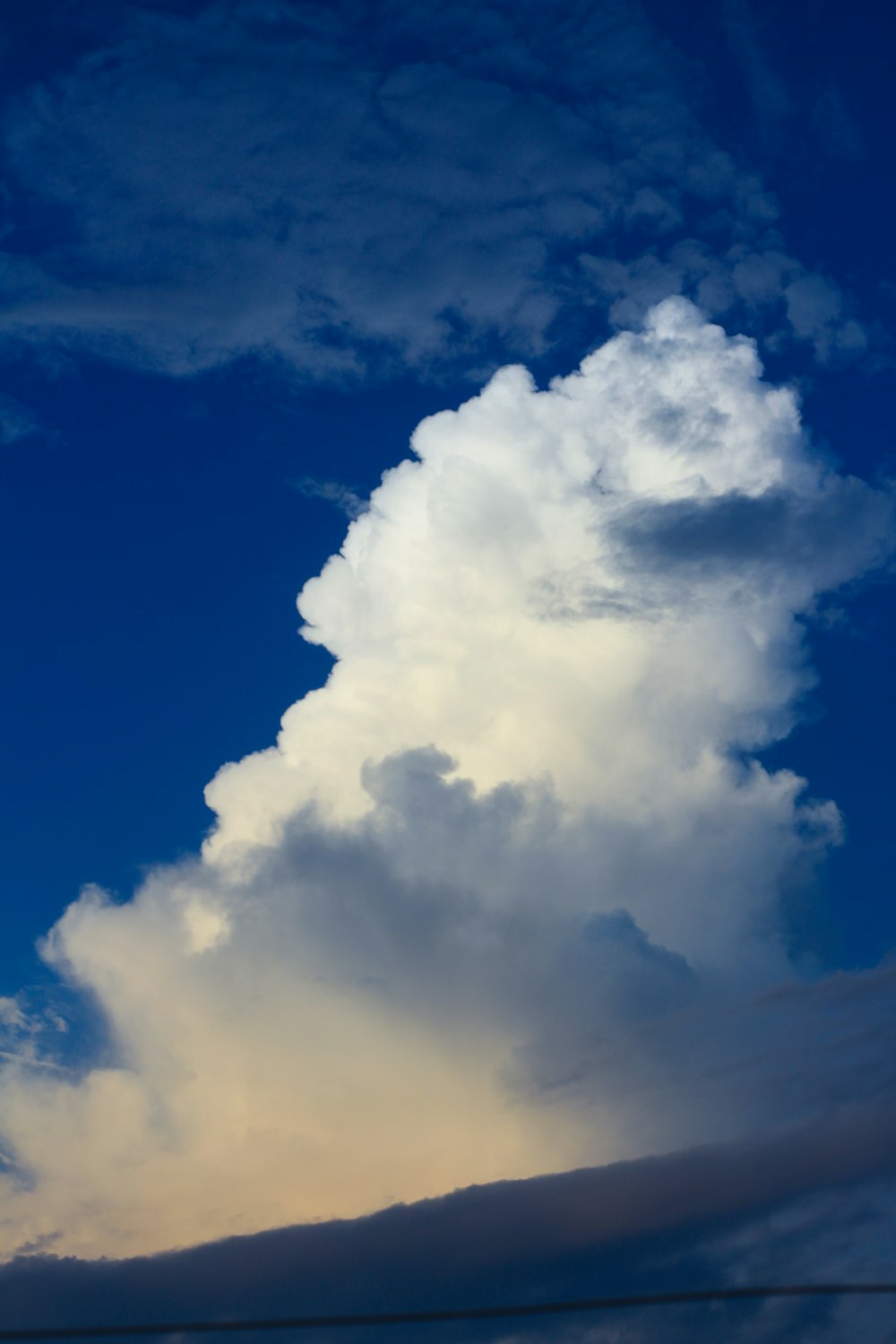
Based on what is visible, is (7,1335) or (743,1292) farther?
(743,1292)

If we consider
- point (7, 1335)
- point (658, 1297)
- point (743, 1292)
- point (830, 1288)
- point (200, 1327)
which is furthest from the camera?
point (830, 1288)

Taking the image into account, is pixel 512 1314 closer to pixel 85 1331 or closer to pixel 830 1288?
pixel 85 1331

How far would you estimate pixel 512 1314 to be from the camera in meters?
25.5

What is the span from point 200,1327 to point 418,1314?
510cm

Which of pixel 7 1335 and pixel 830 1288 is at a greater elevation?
pixel 7 1335

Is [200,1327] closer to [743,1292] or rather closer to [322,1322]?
[322,1322]

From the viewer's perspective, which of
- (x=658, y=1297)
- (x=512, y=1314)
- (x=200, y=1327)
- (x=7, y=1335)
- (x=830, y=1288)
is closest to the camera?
(x=7, y=1335)

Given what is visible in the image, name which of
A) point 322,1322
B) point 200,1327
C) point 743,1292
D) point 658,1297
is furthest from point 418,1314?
point 743,1292

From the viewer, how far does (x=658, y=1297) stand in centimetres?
2755

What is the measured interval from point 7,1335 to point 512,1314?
39.0 ft

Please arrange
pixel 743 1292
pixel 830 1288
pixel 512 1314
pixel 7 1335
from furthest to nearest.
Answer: pixel 830 1288 < pixel 743 1292 < pixel 512 1314 < pixel 7 1335

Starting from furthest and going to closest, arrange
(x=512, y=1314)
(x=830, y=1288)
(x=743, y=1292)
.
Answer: (x=830, y=1288), (x=743, y=1292), (x=512, y=1314)

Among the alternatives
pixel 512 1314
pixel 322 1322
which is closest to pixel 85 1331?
pixel 322 1322

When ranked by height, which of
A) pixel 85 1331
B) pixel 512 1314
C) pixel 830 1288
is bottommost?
pixel 830 1288
